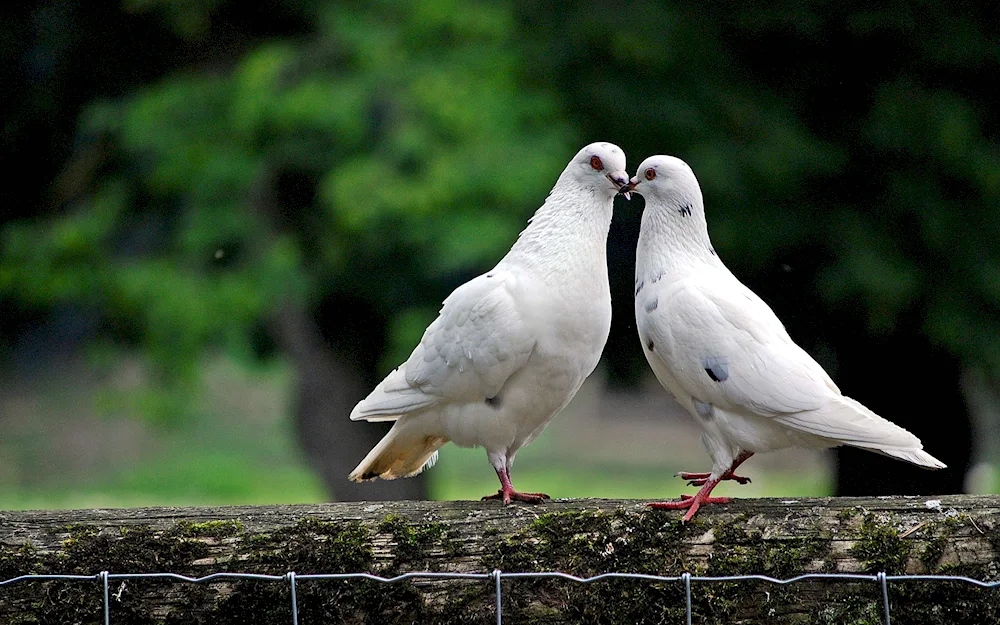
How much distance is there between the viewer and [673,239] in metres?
3.08

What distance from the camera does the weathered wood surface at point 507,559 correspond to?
206 centimetres

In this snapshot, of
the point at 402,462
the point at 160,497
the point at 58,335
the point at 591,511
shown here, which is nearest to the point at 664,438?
the point at 160,497

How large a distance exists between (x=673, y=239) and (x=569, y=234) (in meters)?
0.30

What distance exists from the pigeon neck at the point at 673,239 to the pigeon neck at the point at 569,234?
0.15m

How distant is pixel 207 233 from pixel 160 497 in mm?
4816

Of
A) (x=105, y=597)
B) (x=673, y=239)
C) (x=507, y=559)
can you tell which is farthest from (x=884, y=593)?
(x=105, y=597)

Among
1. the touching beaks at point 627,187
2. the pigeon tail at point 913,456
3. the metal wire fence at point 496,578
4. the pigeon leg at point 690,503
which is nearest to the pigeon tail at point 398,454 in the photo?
the touching beaks at point 627,187

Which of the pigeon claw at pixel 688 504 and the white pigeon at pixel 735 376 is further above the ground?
the white pigeon at pixel 735 376

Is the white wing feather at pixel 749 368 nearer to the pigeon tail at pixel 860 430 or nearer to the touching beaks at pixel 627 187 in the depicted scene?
the pigeon tail at pixel 860 430

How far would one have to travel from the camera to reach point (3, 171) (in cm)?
842

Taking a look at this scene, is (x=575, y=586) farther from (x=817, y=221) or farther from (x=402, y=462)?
(x=817, y=221)

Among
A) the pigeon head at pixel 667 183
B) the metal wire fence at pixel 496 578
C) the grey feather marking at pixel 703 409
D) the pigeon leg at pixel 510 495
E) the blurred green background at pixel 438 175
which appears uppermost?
the blurred green background at pixel 438 175

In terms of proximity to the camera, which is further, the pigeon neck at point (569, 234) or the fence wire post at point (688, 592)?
the pigeon neck at point (569, 234)

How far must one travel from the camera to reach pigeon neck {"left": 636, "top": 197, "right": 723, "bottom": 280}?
3057 millimetres
